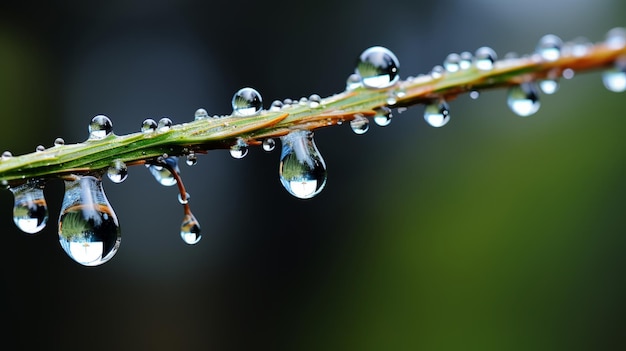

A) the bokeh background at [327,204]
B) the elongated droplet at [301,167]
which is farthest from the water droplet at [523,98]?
the bokeh background at [327,204]

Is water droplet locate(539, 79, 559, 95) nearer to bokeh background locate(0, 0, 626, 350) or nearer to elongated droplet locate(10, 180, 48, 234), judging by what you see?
elongated droplet locate(10, 180, 48, 234)

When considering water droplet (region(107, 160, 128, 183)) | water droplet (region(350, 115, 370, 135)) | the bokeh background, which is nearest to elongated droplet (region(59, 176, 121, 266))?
water droplet (region(107, 160, 128, 183))

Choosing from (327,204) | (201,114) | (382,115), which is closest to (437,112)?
(382,115)

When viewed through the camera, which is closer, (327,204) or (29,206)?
(29,206)

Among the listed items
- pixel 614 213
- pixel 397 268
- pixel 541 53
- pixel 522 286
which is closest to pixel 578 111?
pixel 614 213

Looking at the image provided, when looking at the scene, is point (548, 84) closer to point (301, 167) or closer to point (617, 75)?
point (617, 75)
